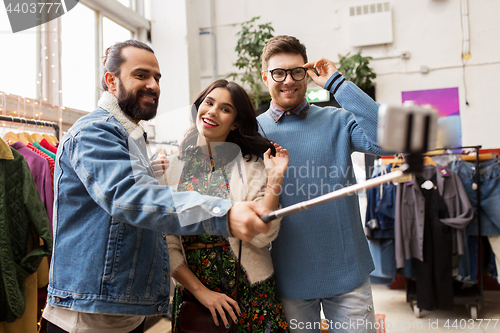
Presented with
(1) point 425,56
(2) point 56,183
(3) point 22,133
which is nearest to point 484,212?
(1) point 425,56

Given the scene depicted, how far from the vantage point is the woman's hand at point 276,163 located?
39.1 inches

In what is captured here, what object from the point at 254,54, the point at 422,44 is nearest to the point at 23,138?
the point at 254,54

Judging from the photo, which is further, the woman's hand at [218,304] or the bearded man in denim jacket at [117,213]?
the woman's hand at [218,304]

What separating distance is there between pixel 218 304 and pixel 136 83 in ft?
2.22

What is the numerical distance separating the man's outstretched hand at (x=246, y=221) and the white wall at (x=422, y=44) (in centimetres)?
368

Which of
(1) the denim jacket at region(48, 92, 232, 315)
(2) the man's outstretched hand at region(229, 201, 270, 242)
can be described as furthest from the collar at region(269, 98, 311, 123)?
(2) the man's outstretched hand at region(229, 201, 270, 242)

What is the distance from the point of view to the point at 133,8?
172 inches

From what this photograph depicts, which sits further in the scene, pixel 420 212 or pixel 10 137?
pixel 420 212

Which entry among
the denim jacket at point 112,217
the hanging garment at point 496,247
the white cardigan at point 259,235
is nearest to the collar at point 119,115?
the denim jacket at point 112,217

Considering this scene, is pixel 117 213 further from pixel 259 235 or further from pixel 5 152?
pixel 5 152

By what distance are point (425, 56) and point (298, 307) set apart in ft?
14.1

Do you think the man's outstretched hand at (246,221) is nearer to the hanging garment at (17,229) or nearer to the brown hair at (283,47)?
the brown hair at (283,47)

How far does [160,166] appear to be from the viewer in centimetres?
101

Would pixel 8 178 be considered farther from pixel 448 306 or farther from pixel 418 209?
pixel 448 306
